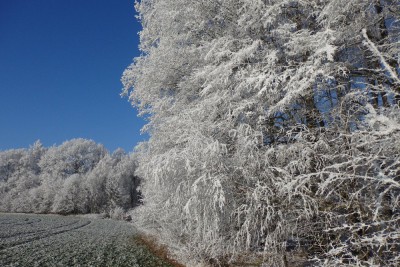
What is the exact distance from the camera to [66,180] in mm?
55125

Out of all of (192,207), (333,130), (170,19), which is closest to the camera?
(333,130)

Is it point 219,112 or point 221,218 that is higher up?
point 219,112

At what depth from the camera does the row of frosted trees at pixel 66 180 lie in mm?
53312

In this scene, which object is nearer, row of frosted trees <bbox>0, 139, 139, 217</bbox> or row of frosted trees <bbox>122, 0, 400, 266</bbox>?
row of frosted trees <bbox>122, 0, 400, 266</bbox>

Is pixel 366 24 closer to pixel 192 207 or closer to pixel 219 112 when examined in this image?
pixel 219 112

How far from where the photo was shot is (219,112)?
7.79 metres

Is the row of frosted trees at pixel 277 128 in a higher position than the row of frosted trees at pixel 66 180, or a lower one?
lower

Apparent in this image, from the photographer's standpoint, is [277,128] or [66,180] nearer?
[277,128]

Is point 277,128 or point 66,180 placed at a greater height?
point 66,180

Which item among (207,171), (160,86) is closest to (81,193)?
(160,86)

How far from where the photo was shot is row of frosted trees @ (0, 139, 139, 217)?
53.3 metres

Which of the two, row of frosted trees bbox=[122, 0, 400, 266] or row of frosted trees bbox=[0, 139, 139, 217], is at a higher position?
row of frosted trees bbox=[0, 139, 139, 217]

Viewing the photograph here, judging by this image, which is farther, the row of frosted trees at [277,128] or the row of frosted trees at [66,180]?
the row of frosted trees at [66,180]

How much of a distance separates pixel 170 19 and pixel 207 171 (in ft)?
17.9
